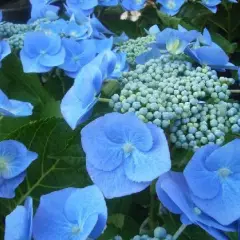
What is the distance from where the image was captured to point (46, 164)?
0.75 meters

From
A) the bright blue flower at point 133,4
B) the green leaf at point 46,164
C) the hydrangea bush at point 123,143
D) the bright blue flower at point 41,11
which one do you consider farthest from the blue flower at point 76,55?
the bright blue flower at point 133,4

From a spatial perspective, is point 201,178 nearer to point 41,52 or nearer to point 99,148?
point 99,148

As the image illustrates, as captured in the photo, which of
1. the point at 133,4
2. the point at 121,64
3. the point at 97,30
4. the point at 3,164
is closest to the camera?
the point at 3,164

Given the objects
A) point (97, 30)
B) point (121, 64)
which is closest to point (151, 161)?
point (121, 64)

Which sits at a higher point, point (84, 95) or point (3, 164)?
point (84, 95)

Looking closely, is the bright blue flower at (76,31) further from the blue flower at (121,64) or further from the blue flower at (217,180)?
the blue flower at (217,180)

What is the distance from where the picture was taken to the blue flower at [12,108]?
25.3 inches

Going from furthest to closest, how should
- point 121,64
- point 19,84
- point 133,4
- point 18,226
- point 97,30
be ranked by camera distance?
1. point 133,4
2. point 97,30
3. point 19,84
4. point 121,64
5. point 18,226

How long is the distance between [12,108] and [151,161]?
0.21 meters

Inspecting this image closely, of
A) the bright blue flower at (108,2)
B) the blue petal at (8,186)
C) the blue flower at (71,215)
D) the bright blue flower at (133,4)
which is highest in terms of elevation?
the blue flower at (71,215)

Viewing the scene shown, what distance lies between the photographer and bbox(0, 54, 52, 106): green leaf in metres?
0.87

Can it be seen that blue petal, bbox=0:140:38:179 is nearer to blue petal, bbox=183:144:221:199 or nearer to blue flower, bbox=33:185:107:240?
blue flower, bbox=33:185:107:240

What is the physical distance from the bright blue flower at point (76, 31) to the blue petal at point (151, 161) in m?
0.35

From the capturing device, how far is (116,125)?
22.4 inches
